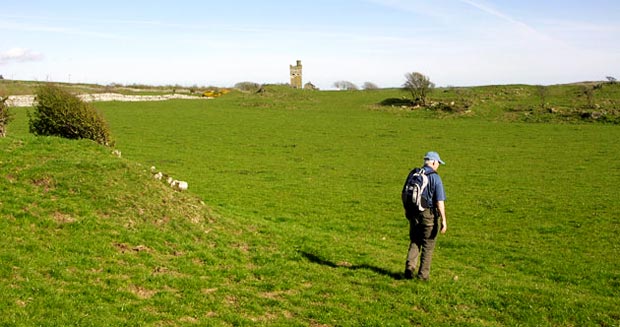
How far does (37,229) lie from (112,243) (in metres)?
1.64

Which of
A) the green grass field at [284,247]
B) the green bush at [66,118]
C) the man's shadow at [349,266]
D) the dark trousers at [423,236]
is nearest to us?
the green grass field at [284,247]

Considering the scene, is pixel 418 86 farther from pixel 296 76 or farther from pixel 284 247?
pixel 284 247

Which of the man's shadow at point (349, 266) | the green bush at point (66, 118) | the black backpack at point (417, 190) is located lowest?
the man's shadow at point (349, 266)

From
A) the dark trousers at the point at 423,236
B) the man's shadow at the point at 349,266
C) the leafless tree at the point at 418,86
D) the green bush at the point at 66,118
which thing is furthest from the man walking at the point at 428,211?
the leafless tree at the point at 418,86

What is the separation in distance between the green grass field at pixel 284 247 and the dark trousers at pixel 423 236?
47 cm

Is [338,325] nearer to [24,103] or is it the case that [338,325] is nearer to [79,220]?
[79,220]

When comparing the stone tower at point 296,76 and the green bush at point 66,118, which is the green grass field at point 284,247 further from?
the stone tower at point 296,76

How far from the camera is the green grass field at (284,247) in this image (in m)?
9.92

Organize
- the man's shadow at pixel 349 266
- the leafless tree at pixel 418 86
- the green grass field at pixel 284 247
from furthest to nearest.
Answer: the leafless tree at pixel 418 86 → the man's shadow at pixel 349 266 → the green grass field at pixel 284 247

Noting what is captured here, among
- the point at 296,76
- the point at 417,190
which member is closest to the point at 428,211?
the point at 417,190

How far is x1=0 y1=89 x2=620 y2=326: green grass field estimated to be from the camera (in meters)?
9.92

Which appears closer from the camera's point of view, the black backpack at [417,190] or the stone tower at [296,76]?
the black backpack at [417,190]

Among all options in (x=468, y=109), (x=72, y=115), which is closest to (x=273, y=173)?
(x=72, y=115)

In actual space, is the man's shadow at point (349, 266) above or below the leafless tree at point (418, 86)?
below
